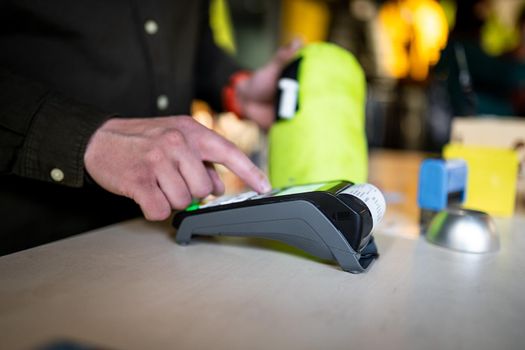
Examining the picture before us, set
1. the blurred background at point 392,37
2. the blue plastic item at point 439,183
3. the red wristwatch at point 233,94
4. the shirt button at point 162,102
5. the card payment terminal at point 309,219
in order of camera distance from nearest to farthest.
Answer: the card payment terminal at point 309,219 < the blue plastic item at point 439,183 < the shirt button at point 162,102 < the red wristwatch at point 233,94 < the blurred background at point 392,37

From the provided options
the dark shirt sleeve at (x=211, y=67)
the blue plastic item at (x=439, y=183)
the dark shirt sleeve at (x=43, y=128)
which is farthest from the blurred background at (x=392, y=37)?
the dark shirt sleeve at (x=43, y=128)

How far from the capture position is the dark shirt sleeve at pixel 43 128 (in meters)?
0.48

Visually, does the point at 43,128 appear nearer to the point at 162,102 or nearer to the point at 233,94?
the point at 162,102

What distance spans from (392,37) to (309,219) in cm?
356

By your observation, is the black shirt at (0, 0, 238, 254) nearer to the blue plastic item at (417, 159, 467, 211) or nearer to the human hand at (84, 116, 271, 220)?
the human hand at (84, 116, 271, 220)

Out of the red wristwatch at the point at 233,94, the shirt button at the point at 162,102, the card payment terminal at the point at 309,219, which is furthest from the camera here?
the red wristwatch at the point at 233,94

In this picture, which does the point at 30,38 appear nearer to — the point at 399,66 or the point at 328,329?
the point at 328,329

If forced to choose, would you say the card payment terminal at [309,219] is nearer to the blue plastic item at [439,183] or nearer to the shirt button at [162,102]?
the blue plastic item at [439,183]

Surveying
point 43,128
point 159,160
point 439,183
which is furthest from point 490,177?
point 43,128

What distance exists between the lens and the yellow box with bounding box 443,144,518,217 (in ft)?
2.25

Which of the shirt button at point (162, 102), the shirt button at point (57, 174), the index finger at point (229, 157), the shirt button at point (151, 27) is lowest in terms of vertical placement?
the shirt button at point (57, 174)

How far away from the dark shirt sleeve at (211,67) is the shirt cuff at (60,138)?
474 millimetres

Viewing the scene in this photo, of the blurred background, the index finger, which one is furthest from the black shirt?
the blurred background

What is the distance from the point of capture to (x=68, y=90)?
646 millimetres
